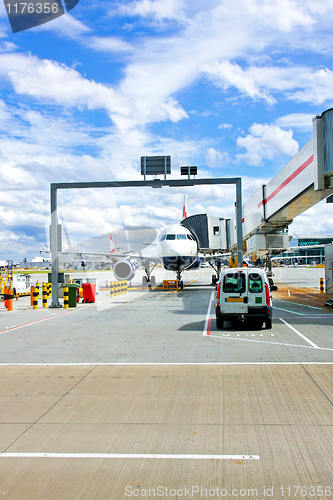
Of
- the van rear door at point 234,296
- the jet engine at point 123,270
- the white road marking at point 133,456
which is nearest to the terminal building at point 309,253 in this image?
the jet engine at point 123,270

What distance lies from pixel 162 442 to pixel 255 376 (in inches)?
125

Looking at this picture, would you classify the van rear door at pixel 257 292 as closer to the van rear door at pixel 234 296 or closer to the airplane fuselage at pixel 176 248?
the van rear door at pixel 234 296

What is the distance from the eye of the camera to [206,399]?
20.3ft

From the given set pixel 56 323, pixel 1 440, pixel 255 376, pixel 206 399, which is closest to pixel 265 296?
pixel 255 376

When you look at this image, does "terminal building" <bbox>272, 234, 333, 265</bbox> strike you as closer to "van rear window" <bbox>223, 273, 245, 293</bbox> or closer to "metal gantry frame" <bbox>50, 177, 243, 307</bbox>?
"metal gantry frame" <bbox>50, 177, 243, 307</bbox>

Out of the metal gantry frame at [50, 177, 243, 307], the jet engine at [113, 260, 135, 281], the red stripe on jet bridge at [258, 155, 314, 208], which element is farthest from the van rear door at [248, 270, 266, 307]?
the jet engine at [113, 260, 135, 281]

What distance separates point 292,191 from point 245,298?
7.56 metres

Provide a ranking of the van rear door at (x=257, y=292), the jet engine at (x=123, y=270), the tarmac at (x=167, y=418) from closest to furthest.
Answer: the tarmac at (x=167, y=418)
the van rear door at (x=257, y=292)
the jet engine at (x=123, y=270)

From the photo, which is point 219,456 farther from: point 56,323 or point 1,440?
point 56,323

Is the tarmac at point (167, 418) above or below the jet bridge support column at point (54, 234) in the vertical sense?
below

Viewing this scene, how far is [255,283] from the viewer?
489 inches

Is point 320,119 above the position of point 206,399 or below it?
above

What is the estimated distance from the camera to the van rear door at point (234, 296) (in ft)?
40.3

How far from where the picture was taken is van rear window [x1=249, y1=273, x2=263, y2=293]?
1230cm
